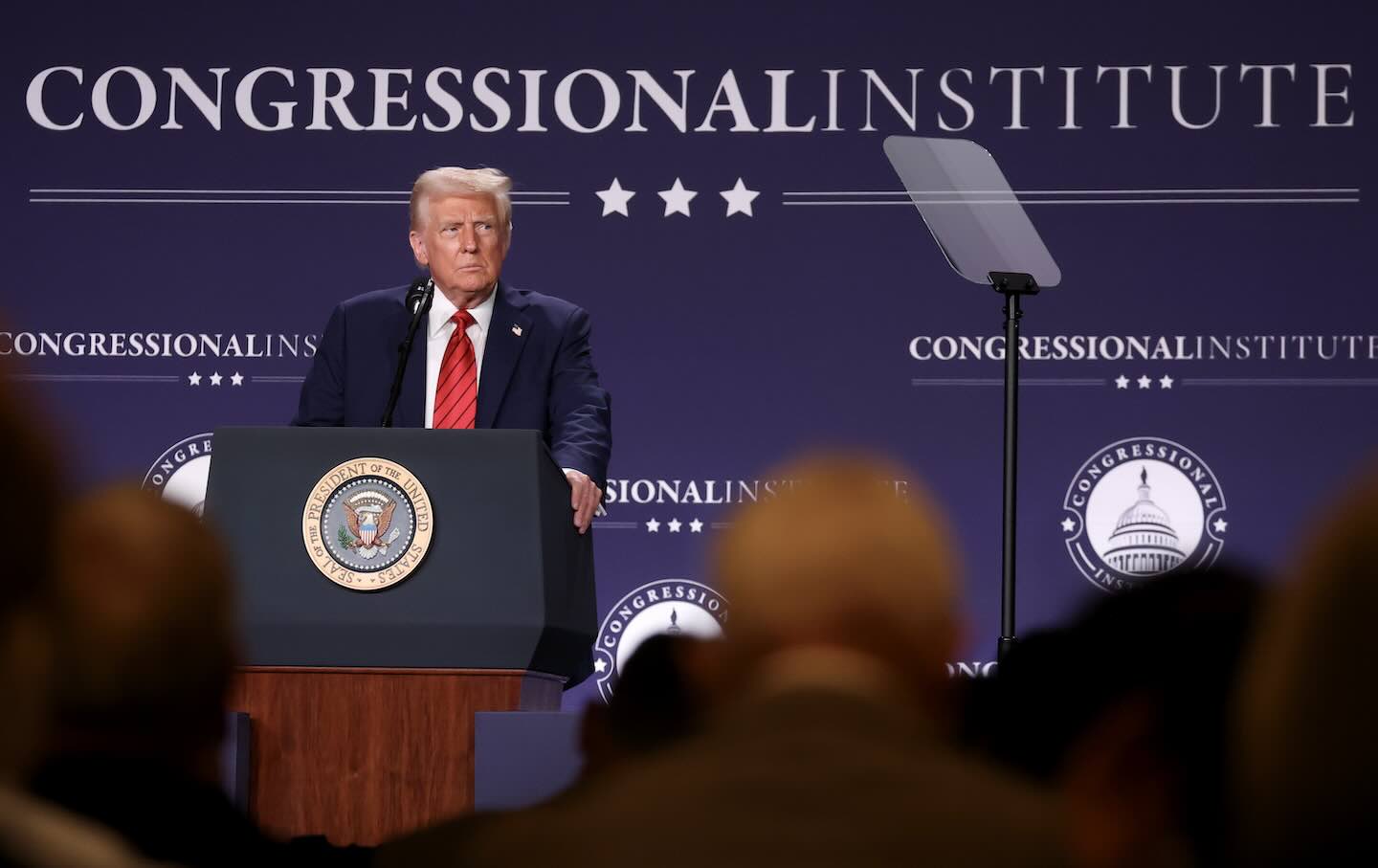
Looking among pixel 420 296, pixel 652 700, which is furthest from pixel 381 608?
pixel 652 700

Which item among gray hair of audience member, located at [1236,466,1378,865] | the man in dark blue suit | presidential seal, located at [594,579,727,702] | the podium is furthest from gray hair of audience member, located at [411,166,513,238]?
gray hair of audience member, located at [1236,466,1378,865]

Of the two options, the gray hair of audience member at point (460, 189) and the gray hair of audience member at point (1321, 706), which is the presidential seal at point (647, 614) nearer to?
the gray hair of audience member at point (460, 189)

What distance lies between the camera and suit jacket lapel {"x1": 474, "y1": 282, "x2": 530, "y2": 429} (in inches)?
170

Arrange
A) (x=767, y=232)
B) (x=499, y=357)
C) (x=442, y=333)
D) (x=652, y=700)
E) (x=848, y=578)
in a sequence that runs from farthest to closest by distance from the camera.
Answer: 1. (x=767, y=232)
2. (x=442, y=333)
3. (x=499, y=357)
4. (x=652, y=700)
5. (x=848, y=578)

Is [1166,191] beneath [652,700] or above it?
above

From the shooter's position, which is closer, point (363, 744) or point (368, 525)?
point (363, 744)

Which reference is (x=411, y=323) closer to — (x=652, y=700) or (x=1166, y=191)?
(x=652, y=700)

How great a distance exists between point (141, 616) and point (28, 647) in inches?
4.0

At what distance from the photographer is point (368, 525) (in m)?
3.32

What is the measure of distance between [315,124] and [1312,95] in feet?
11.3

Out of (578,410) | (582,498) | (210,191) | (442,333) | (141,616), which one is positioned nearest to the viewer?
(141,616)

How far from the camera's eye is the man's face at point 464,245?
4473mm

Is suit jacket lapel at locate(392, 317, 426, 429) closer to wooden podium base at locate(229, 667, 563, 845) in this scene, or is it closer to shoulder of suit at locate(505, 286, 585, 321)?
shoulder of suit at locate(505, 286, 585, 321)

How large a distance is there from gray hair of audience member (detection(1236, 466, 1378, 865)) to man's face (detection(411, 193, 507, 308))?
3657 mm
